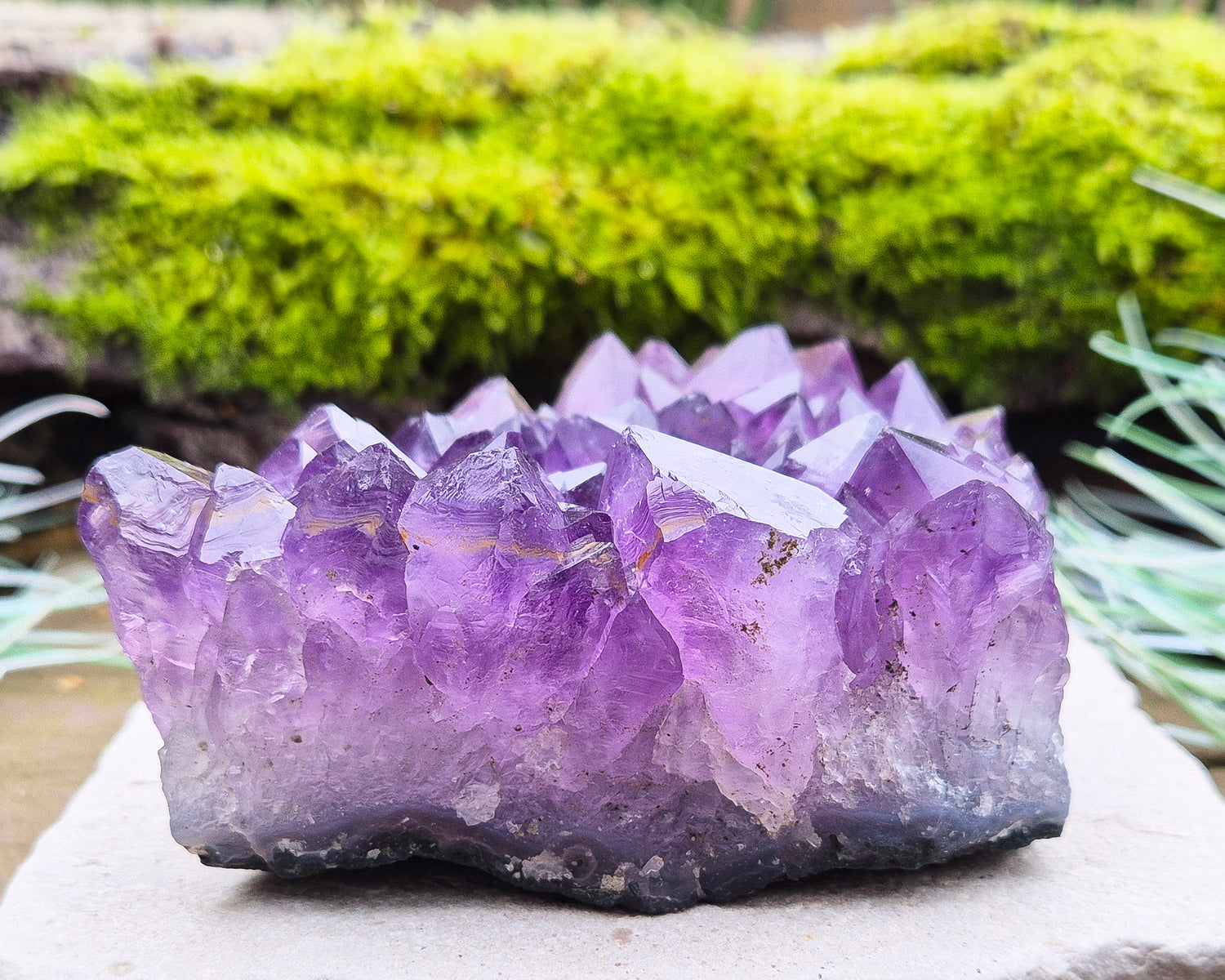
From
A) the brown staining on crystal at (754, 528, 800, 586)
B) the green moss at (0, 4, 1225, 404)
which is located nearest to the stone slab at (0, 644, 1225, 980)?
the brown staining on crystal at (754, 528, 800, 586)

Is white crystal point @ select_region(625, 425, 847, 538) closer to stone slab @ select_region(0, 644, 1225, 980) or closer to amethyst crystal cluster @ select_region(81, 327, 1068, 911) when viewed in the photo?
amethyst crystal cluster @ select_region(81, 327, 1068, 911)

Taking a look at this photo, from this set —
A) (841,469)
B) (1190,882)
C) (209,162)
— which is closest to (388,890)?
(841,469)

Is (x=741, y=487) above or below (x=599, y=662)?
above

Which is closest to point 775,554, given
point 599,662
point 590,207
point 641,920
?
point 599,662

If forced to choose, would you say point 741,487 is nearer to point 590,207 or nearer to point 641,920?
point 641,920

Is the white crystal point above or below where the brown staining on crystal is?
above
